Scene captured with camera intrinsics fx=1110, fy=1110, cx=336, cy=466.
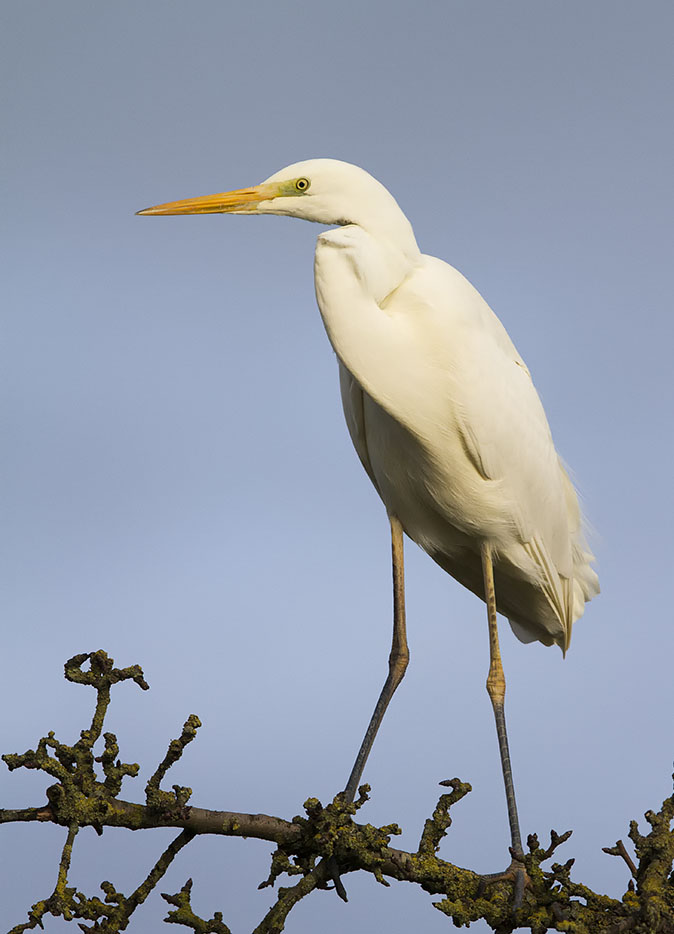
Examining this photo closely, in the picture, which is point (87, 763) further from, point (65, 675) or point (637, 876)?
point (637, 876)

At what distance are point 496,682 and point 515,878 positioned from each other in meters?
0.65

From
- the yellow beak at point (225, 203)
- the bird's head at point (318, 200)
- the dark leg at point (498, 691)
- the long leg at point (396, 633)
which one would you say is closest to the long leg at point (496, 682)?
the dark leg at point (498, 691)

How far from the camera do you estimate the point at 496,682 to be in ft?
9.29

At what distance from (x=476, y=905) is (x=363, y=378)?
1.09 meters

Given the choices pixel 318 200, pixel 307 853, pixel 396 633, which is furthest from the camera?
pixel 396 633

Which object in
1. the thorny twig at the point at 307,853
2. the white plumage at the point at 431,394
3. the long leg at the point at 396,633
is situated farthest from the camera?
the long leg at the point at 396,633

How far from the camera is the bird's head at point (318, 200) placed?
2.45 meters

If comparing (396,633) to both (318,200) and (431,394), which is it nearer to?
(431,394)

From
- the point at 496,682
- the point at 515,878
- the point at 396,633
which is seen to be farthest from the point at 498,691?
the point at 515,878

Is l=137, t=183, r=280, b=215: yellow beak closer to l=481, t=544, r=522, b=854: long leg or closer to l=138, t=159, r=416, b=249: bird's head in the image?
l=138, t=159, r=416, b=249: bird's head

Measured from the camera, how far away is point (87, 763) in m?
2.04

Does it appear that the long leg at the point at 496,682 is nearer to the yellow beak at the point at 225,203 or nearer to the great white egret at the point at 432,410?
the great white egret at the point at 432,410

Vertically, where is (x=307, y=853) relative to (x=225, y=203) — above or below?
below

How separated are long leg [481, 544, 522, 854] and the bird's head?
0.87 meters
